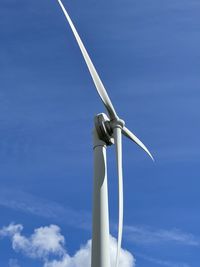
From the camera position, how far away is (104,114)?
23969mm

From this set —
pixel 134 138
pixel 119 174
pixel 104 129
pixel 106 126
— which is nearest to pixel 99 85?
pixel 106 126

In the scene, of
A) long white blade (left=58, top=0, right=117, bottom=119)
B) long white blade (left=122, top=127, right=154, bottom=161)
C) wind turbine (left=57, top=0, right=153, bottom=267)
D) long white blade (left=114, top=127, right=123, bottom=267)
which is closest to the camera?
wind turbine (left=57, top=0, right=153, bottom=267)

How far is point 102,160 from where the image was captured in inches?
879

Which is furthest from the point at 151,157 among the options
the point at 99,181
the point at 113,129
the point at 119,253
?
the point at 119,253

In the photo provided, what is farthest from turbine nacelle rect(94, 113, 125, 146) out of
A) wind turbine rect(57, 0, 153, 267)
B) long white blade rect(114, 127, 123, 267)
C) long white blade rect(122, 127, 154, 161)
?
long white blade rect(122, 127, 154, 161)

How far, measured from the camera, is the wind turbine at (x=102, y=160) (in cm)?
1931

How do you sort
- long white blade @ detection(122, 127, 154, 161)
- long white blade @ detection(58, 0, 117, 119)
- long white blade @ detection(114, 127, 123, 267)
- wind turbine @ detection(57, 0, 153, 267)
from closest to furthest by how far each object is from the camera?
wind turbine @ detection(57, 0, 153, 267) < long white blade @ detection(114, 127, 123, 267) < long white blade @ detection(58, 0, 117, 119) < long white blade @ detection(122, 127, 154, 161)

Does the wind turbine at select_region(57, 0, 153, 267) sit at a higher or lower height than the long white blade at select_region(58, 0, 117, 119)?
lower

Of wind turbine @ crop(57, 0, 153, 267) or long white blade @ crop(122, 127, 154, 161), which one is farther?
long white blade @ crop(122, 127, 154, 161)

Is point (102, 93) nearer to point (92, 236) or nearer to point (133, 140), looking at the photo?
point (133, 140)

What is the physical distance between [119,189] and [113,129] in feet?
11.7

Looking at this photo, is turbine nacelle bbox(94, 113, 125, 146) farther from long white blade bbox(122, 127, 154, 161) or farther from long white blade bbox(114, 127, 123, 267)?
long white blade bbox(122, 127, 154, 161)

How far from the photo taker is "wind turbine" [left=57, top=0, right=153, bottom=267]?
19.3 m

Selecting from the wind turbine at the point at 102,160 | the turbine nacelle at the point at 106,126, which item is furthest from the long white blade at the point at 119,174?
the turbine nacelle at the point at 106,126
